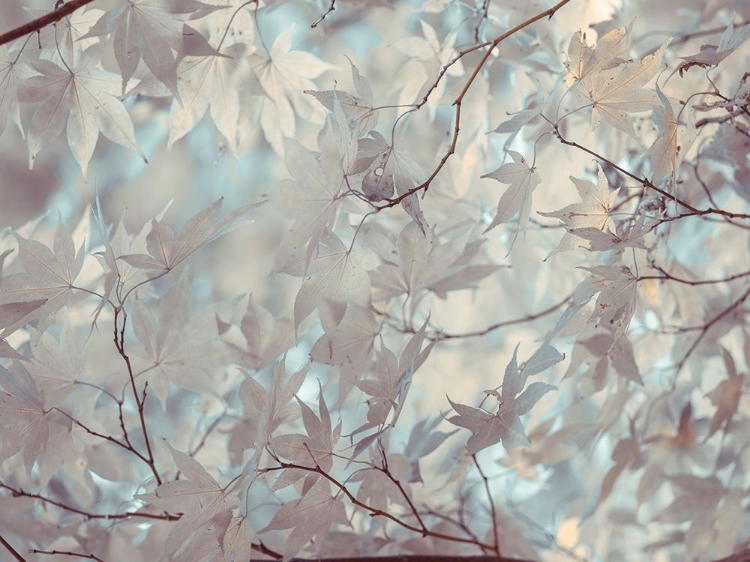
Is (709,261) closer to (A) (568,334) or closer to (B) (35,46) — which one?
(A) (568,334)

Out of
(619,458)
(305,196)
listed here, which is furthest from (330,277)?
(619,458)

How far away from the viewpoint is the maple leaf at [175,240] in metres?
Result: 0.39

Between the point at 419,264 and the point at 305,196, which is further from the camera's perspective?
the point at 419,264

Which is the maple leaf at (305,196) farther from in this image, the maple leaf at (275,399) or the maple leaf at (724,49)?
the maple leaf at (724,49)

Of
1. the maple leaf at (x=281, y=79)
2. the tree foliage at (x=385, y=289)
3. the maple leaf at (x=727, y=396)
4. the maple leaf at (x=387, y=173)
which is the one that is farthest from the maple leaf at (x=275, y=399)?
the maple leaf at (x=727, y=396)

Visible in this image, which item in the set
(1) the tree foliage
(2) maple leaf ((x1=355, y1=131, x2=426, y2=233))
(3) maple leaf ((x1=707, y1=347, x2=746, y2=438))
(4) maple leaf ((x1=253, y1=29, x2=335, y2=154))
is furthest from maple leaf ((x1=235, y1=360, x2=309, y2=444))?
(3) maple leaf ((x1=707, y1=347, x2=746, y2=438))

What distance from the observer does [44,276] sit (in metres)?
0.41

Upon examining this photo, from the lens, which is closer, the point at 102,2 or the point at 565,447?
the point at 565,447

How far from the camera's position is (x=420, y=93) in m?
0.53

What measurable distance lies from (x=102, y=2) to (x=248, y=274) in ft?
1.47

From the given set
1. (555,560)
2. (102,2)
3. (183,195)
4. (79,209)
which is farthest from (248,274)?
(555,560)

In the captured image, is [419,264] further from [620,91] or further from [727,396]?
[727,396]

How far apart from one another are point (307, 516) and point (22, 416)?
0.17m

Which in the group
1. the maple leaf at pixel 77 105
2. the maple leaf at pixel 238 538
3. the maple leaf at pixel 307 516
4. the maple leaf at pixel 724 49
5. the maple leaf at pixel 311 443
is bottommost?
the maple leaf at pixel 238 538
